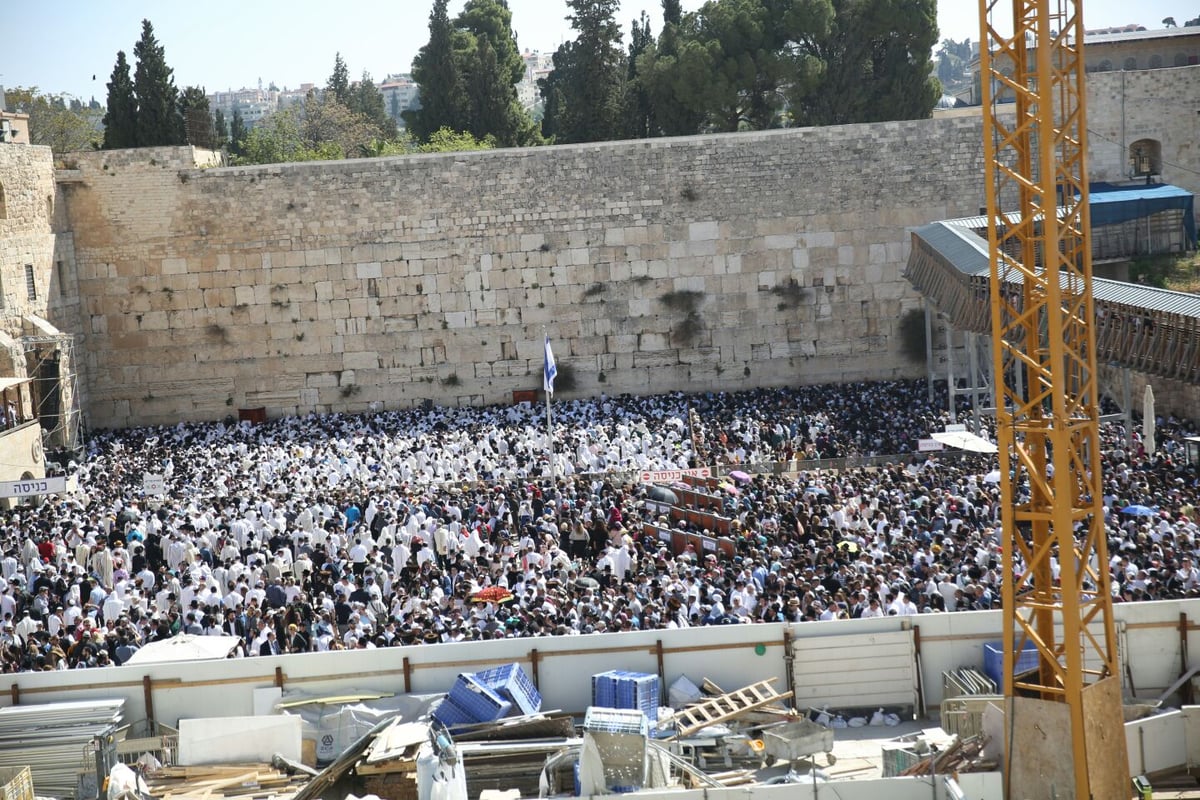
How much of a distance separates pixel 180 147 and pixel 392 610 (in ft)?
48.2

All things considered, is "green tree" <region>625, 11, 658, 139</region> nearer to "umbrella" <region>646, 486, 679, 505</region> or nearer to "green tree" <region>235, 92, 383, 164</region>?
"green tree" <region>235, 92, 383, 164</region>

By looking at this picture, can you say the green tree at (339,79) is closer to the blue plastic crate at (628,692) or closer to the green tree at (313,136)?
the green tree at (313,136)

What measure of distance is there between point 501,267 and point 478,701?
1640 cm

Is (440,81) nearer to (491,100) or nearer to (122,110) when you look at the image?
(491,100)

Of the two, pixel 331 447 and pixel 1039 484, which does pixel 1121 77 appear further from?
pixel 1039 484

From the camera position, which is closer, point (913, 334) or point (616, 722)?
point (616, 722)

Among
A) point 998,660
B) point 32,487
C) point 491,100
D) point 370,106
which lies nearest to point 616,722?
point 998,660

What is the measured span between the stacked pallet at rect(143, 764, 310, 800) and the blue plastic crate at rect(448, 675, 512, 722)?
4.02 ft

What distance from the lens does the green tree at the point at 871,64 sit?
101ft

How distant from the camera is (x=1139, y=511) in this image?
14195 millimetres

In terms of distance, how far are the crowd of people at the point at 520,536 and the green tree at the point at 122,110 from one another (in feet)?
26.9

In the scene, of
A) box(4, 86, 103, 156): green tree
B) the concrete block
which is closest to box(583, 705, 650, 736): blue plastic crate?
the concrete block

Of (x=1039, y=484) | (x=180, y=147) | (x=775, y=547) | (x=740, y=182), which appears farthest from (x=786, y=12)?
(x=1039, y=484)

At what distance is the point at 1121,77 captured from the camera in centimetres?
2664
